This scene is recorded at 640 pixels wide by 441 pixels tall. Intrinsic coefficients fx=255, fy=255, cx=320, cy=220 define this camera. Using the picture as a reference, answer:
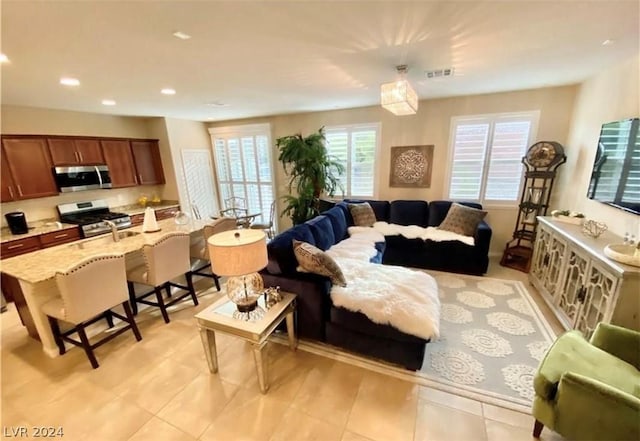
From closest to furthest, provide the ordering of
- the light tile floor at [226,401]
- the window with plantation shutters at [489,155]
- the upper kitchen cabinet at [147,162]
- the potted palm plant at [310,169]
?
the light tile floor at [226,401] → the window with plantation shutters at [489,155] → the potted palm plant at [310,169] → the upper kitchen cabinet at [147,162]

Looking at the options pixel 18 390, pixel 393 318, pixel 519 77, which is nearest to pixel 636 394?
pixel 393 318

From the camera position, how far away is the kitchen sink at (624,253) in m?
1.79

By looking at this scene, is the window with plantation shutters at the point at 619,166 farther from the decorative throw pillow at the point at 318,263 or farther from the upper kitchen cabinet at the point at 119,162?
the upper kitchen cabinet at the point at 119,162

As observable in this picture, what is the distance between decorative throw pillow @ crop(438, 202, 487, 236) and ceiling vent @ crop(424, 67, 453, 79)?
1940 mm

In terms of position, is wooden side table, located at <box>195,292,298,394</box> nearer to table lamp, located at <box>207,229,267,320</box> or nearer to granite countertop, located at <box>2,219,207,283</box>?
table lamp, located at <box>207,229,267,320</box>

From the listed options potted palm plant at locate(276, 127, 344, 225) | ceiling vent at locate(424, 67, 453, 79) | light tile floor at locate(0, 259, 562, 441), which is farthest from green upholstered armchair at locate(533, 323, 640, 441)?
potted palm plant at locate(276, 127, 344, 225)

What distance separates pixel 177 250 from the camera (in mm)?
2820

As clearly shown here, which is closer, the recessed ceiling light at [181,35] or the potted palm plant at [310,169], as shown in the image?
the recessed ceiling light at [181,35]

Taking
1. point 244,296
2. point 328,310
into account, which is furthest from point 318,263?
point 244,296

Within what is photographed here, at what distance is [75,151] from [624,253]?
22.3 feet

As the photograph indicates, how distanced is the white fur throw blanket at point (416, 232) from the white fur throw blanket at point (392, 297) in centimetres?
135

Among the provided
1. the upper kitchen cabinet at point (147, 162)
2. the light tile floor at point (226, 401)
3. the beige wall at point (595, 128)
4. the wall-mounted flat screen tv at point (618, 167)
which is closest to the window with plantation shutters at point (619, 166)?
the wall-mounted flat screen tv at point (618, 167)

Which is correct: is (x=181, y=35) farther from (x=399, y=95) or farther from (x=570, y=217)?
(x=570, y=217)

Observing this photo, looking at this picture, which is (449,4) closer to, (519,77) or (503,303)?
(519,77)
